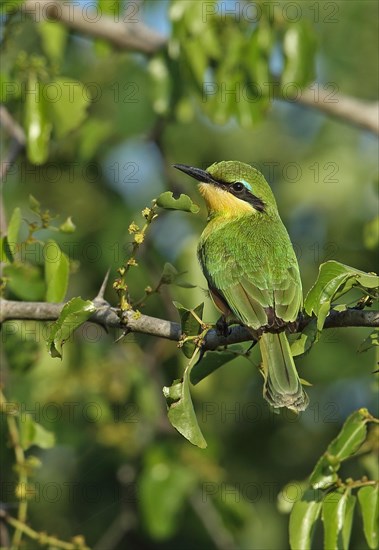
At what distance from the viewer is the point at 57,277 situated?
309 cm

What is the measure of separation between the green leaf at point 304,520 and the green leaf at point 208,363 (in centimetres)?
44

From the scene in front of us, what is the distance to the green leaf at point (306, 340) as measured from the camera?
8.70ft

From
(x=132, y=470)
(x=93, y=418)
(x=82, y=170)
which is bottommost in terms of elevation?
(x=132, y=470)

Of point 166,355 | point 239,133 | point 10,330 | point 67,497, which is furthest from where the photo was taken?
point 239,133


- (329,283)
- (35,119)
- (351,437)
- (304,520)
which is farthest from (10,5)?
(304,520)

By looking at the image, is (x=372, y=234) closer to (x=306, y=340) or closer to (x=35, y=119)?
(x=306, y=340)

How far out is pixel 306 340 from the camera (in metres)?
2.67

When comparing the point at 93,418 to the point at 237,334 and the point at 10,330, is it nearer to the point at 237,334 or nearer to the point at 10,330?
the point at 10,330

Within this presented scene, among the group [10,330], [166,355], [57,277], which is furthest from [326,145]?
[57,277]

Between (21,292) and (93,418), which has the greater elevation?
(21,292)

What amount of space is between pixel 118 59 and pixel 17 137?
5.83 ft

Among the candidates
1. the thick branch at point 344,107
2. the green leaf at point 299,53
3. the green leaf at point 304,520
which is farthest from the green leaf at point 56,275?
the thick branch at point 344,107

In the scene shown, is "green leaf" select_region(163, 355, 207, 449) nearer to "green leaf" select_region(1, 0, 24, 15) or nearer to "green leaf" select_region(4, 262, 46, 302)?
"green leaf" select_region(4, 262, 46, 302)

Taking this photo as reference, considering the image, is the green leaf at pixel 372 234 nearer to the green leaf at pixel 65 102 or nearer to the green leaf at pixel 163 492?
the green leaf at pixel 65 102
